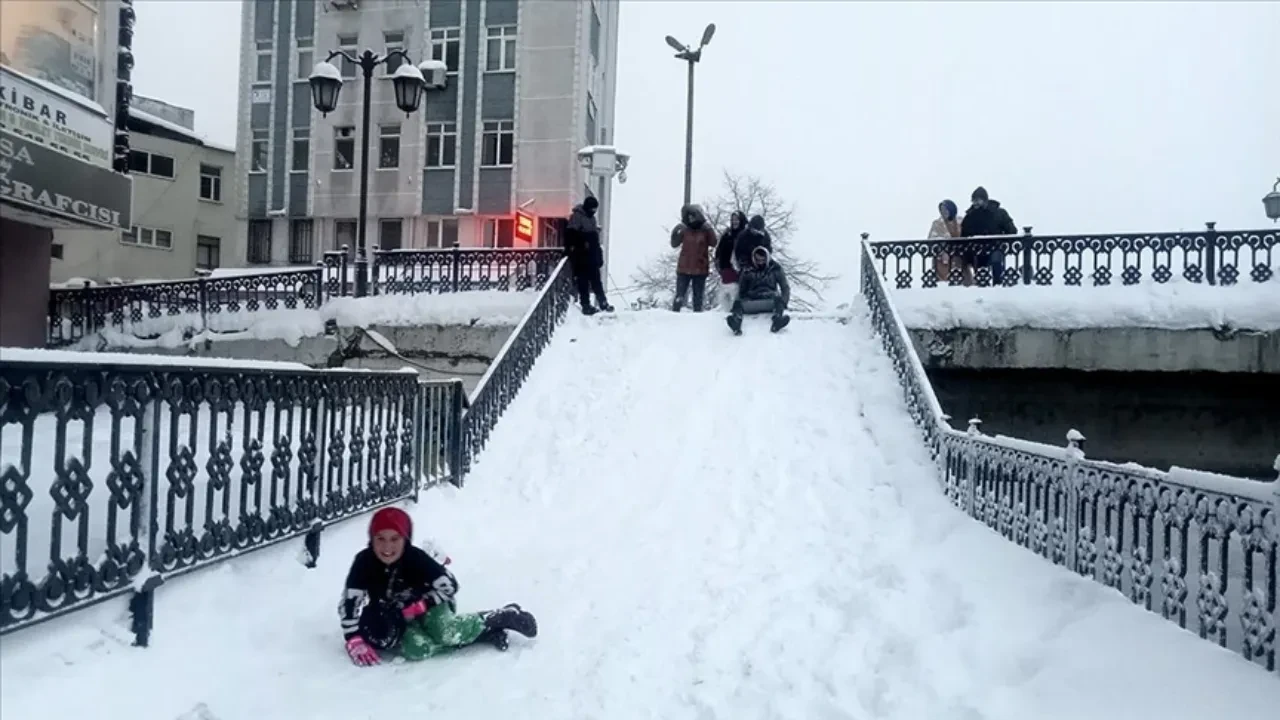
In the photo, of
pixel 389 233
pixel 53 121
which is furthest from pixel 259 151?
pixel 53 121

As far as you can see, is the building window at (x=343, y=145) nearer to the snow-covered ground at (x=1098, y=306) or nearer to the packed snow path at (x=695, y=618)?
A: the snow-covered ground at (x=1098, y=306)

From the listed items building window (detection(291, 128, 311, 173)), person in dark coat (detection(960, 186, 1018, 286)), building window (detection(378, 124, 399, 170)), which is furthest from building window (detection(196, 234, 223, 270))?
person in dark coat (detection(960, 186, 1018, 286))

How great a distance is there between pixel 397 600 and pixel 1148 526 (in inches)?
163

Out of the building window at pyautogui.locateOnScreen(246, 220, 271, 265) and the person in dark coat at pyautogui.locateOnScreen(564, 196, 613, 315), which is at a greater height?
the building window at pyautogui.locateOnScreen(246, 220, 271, 265)

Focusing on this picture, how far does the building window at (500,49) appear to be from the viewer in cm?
3183

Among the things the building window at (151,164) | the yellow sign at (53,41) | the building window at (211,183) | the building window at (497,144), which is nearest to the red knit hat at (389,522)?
the yellow sign at (53,41)

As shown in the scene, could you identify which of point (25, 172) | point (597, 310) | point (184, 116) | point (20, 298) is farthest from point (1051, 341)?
point (184, 116)

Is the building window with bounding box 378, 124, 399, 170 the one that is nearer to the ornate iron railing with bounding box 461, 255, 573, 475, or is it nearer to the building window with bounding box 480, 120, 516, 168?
the building window with bounding box 480, 120, 516, 168

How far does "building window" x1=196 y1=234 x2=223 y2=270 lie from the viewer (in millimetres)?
38469

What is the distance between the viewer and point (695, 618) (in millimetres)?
5766

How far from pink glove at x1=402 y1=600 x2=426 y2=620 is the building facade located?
9.99 m

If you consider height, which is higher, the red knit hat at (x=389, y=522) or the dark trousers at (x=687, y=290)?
the dark trousers at (x=687, y=290)

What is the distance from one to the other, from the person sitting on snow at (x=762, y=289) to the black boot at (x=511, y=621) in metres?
8.37

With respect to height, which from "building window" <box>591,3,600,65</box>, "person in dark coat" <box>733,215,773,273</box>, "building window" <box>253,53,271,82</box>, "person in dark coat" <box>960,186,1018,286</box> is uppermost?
"building window" <box>591,3,600,65</box>
